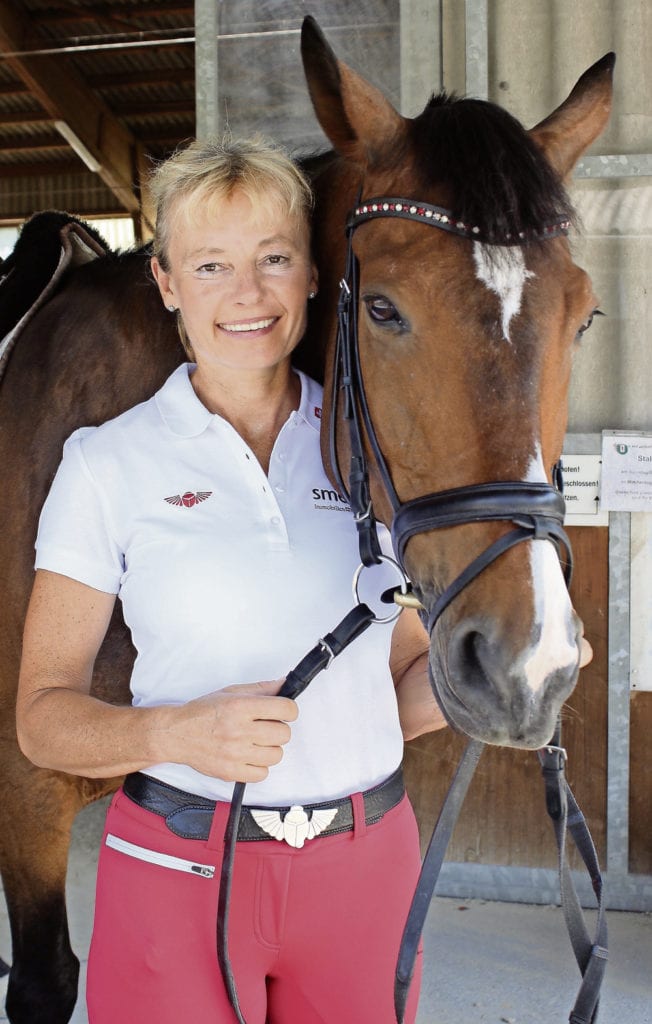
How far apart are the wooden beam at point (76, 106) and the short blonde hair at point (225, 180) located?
7.62m

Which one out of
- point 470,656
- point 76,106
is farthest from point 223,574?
point 76,106

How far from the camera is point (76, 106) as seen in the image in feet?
33.4

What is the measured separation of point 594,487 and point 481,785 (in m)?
1.10

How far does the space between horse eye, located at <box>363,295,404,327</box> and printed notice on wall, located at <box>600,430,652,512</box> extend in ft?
6.52

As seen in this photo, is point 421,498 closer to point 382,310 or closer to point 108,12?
point 382,310

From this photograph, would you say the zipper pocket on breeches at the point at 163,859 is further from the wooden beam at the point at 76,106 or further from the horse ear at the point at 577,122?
the wooden beam at the point at 76,106

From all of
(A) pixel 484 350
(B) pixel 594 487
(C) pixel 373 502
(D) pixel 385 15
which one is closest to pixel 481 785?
(B) pixel 594 487

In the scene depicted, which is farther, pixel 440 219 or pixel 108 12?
pixel 108 12

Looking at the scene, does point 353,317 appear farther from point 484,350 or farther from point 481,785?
point 481,785

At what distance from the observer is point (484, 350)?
1.14 m

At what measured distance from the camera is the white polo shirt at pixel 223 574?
124cm

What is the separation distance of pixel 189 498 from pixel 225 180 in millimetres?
456

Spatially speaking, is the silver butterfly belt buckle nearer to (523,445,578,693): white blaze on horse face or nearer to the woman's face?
(523,445,578,693): white blaze on horse face

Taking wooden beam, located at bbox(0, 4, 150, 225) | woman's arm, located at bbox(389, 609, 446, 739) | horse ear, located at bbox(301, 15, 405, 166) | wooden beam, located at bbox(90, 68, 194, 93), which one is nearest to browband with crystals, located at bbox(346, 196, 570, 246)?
horse ear, located at bbox(301, 15, 405, 166)
